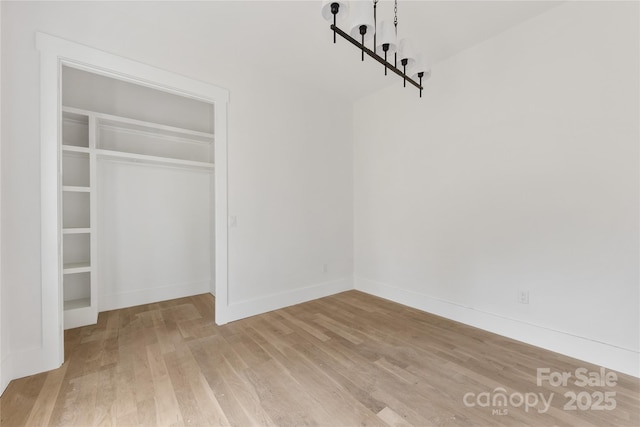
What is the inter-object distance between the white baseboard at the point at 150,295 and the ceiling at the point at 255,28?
8.77 ft

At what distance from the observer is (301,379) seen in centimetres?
189

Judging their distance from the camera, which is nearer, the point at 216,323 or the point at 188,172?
the point at 216,323

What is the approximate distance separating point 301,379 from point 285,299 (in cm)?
146

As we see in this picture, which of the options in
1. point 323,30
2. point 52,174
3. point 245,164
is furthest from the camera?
point 245,164

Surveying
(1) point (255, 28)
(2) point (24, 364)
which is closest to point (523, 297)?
(1) point (255, 28)

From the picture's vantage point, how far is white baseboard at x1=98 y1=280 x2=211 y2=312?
125 inches

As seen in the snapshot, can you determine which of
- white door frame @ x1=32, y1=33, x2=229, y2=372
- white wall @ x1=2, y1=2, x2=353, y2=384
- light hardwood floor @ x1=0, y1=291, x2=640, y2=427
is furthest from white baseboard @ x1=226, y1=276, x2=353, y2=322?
white door frame @ x1=32, y1=33, x2=229, y2=372

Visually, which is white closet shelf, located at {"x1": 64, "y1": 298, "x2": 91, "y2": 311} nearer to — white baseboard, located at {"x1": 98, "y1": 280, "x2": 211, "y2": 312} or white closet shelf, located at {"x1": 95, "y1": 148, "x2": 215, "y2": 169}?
white baseboard, located at {"x1": 98, "y1": 280, "x2": 211, "y2": 312}

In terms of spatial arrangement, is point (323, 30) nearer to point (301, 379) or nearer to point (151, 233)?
point (301, 379)

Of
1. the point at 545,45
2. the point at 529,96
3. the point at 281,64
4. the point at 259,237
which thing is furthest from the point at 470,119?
the point at 259,237

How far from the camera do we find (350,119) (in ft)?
13.4

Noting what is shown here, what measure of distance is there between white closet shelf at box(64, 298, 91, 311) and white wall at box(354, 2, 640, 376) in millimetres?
3521

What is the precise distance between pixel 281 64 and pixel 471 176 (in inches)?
94.5

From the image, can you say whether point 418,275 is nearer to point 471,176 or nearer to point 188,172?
point 471,176
